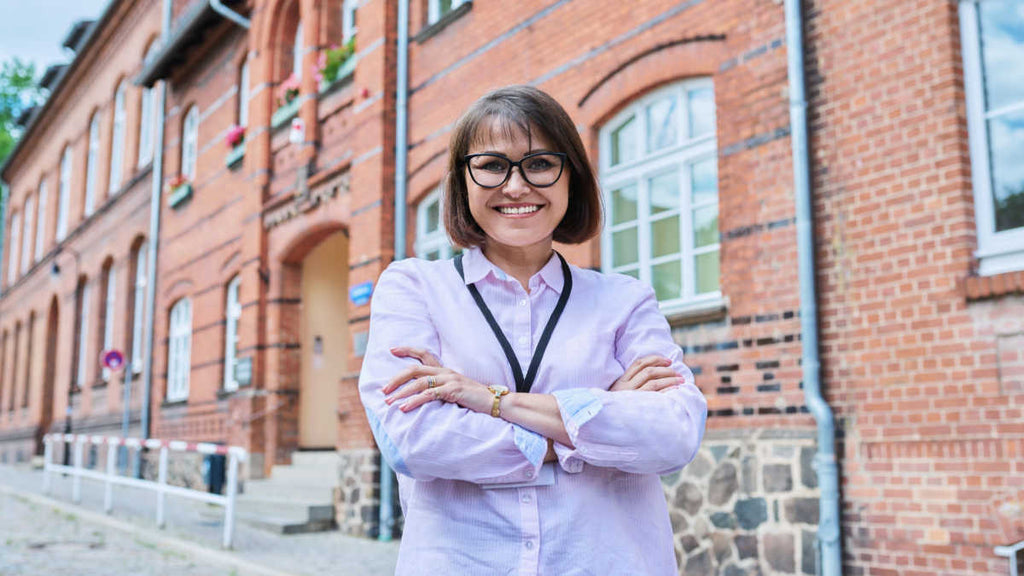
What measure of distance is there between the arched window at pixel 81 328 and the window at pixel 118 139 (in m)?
2.77

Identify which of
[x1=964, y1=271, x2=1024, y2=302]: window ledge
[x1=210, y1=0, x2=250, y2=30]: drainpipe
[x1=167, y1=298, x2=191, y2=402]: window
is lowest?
[x1=964, y1=271, x2=1024, y2=302]: window ledge

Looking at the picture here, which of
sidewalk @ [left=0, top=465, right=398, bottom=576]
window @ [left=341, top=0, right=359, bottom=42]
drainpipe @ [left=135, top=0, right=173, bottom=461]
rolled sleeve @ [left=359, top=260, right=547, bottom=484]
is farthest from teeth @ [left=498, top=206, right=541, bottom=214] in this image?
drainpipe @ [left=135, top=0, right=173, bottom=461]

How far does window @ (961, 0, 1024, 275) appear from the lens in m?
5.54

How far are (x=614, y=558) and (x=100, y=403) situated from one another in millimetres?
21109

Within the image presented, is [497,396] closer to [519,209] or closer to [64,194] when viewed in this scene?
[519,209]

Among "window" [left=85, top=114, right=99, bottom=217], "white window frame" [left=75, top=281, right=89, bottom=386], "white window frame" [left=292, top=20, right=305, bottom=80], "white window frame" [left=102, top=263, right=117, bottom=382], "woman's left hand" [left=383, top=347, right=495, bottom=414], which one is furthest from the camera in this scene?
"window" [left=85, top=114, right=99, bottom=217]

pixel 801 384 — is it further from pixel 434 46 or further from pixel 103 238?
pixel 103 238

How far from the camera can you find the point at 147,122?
68.0 feet

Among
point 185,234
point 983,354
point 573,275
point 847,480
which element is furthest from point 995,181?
point 185,234

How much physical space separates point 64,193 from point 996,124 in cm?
2639

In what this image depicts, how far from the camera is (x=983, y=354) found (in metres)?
5.42

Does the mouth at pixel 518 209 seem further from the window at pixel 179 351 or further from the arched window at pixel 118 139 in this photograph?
the arched window at pixel 118 139

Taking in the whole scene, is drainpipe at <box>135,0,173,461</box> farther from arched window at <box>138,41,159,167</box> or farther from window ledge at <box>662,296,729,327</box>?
window ledge at <box>662,296,729,327</box>

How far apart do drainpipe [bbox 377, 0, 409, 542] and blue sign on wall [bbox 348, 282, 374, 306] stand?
1.58 ft
